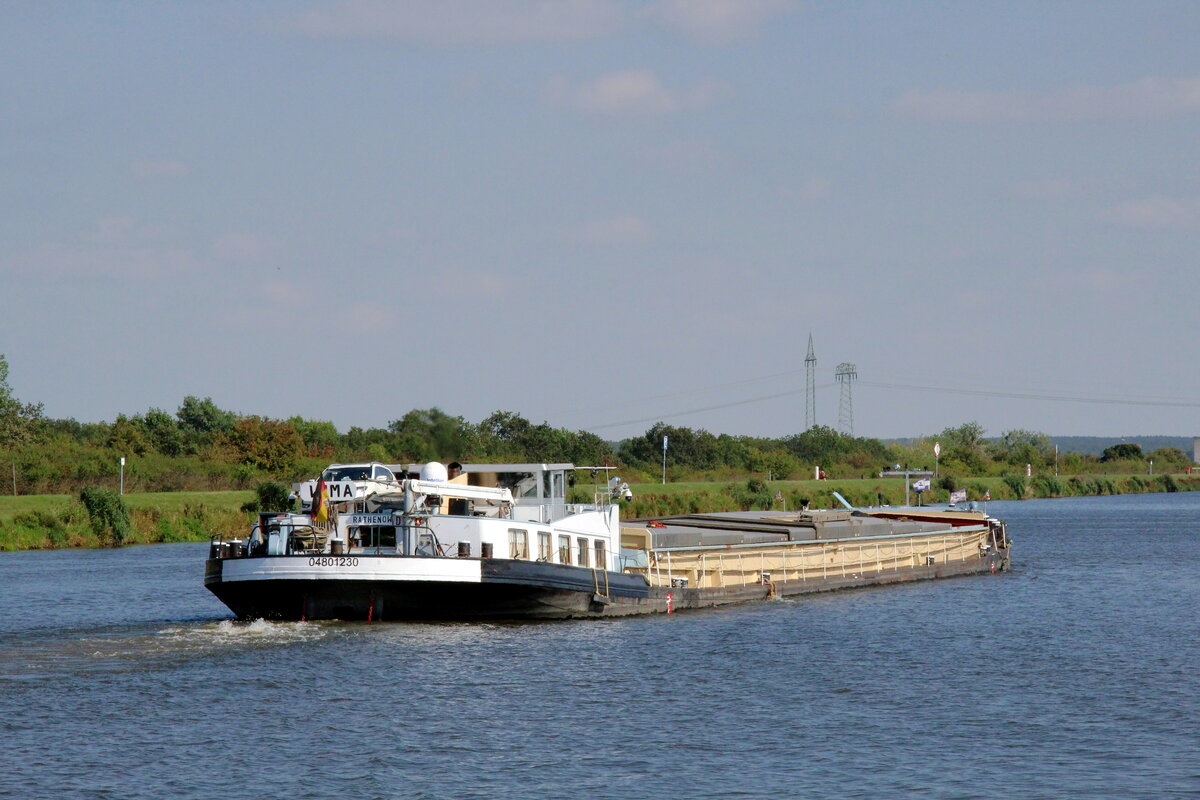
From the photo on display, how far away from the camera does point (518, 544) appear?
42.2 meters

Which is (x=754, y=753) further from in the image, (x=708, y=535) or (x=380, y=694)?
(x=708, y=535)

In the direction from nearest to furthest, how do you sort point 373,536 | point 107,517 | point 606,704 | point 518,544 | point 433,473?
1. point 606,704
2. point 373,536
3. point 433,473
4. point 518,544
5. point 107,517

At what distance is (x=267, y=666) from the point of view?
34.0 m

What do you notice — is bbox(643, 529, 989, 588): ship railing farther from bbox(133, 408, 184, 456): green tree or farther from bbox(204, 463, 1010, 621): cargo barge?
bbox(133, 408, 184, 456): green tree

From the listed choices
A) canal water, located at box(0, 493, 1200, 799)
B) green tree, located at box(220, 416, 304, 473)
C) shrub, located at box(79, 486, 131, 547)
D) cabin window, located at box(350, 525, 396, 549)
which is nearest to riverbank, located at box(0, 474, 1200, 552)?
shrub, located at box(79, 486, 131, 547)

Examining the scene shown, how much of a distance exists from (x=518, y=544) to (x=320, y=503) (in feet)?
20.3

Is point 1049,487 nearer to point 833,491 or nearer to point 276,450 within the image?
point 833,491

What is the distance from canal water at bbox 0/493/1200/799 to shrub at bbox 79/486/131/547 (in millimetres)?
29335

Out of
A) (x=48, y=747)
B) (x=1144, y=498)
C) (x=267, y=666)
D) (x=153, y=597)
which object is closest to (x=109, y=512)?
(x=153, y=597)

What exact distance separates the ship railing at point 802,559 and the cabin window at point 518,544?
7.07m

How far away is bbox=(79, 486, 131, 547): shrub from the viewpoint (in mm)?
76938

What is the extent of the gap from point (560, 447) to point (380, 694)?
317 feet

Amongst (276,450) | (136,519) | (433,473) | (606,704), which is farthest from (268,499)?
(606,704)

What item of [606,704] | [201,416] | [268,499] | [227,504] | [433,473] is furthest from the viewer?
[201,416]
